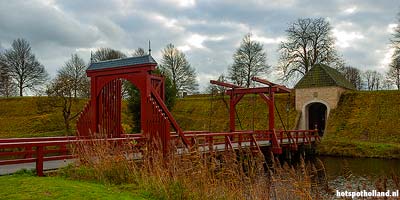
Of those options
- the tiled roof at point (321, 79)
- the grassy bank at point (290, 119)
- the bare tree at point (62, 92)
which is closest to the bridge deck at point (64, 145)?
the grassy bank at point (290, 119)

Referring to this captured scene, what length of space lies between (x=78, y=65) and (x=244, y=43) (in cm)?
1603

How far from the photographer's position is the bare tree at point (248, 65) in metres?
36.0

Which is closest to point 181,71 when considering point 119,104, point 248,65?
point 248,65

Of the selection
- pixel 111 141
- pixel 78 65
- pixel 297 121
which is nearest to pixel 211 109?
pixel 297 121

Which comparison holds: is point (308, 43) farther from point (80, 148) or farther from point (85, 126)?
point (80, 148)

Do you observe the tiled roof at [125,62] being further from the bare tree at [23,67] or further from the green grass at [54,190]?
the bare tree at [23,67]

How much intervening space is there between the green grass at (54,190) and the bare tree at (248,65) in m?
29.7

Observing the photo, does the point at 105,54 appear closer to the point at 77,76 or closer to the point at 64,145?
the point at 77,76

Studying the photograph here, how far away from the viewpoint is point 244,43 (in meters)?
37.3

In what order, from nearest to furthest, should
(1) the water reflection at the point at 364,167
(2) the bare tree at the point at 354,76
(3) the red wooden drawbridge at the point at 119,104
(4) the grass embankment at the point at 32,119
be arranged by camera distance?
1. (3) the red wooden drawbridge at the point at 119,104
2. (1) the water reflection at the point at 364,167
3. (4) the grass embankment at the point at 32,119
4. (2) the bare tree at the point at 354,76

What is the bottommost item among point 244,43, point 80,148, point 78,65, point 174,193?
point 174,193

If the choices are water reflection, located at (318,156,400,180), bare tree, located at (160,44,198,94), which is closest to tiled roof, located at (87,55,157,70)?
water reflection, located at (318,156,400,180)

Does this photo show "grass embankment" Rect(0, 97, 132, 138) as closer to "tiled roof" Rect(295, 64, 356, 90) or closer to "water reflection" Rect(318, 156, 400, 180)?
"tiled roof" Rect(295, 64, 356, 90)

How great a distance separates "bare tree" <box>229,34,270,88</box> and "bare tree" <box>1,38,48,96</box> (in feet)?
67.7
